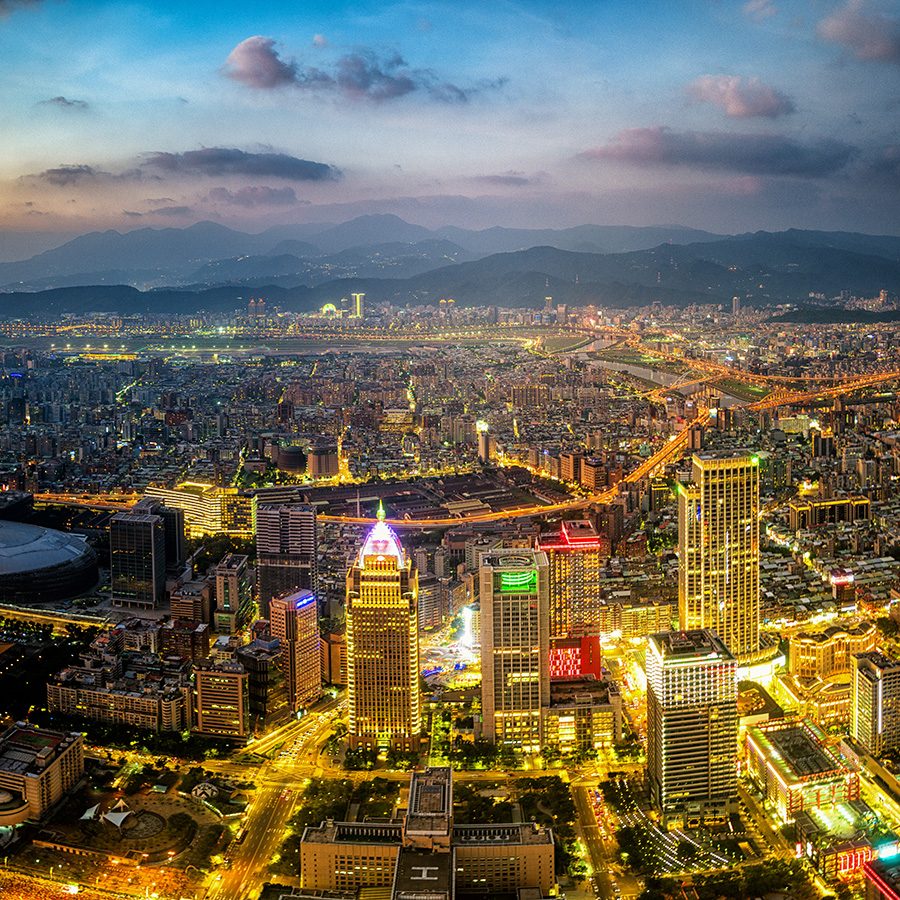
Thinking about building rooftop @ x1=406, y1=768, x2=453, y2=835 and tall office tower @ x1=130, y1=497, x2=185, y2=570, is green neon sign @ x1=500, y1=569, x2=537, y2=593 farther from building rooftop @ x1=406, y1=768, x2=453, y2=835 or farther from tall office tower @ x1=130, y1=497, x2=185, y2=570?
tall office tower @ x1=130, y1=497, x2=185, y2=570

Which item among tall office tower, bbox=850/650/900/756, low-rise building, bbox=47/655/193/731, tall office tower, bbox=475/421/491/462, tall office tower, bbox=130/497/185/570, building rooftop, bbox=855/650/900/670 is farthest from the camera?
tall office tower, bbox=475/421/491/462

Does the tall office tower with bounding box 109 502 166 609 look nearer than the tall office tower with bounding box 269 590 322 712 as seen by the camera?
No

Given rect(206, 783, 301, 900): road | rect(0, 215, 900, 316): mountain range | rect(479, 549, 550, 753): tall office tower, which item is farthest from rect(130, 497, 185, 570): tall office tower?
rect(0, 215, 900, 316): mountain range

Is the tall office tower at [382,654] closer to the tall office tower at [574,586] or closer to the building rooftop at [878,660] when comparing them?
the tall office tower at [574,586]

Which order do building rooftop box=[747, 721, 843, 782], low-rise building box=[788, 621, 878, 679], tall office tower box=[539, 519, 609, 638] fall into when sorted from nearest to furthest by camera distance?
building rooftop box=[747, 721, 843, 782] < low-rise building box=[788, 621, 878, 679] < tall office tower box=[539, 519, 609, 638]

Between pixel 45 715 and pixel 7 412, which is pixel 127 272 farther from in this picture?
pixel 45 715

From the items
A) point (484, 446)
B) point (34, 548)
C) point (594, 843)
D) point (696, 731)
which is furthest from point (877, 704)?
point (484, 446)
